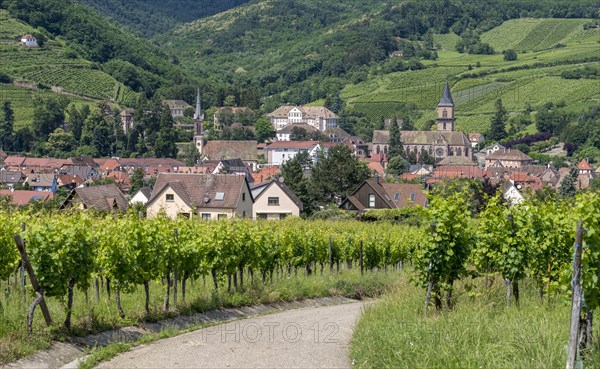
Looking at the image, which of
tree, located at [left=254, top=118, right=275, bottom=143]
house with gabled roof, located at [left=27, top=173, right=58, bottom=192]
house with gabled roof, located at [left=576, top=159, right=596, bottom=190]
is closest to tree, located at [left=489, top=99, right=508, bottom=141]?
tree, located at [left=254, top=118, right=275, bottom=143]

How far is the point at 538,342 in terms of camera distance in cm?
1180

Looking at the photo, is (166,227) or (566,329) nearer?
(566,329)

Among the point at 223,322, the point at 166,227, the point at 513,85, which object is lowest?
the point at 223,322

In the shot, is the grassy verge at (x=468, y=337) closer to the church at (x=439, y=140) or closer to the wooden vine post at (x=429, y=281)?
the wooden vine post at (x=429, y=281)

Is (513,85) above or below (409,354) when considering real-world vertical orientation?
above

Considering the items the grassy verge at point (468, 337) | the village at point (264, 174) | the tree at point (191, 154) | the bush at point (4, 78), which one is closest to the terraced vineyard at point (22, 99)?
the bush at point (4, 78)

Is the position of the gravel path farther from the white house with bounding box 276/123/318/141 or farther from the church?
the white house with bounding box 276/123/318/141

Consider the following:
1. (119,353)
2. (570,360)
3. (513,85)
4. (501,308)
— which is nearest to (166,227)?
(119,353)

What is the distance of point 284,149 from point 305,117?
39940 mm

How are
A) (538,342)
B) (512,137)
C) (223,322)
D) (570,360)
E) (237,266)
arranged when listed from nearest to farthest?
1. (570,360)
2. (538,342)
3. (223,322)
4. (237,266)
5. (512,137)

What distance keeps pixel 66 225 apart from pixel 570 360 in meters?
8.66

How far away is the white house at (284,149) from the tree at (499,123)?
33038 mm

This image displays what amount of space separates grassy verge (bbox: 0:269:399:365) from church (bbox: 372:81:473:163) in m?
122

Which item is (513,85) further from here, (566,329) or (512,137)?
(566,329)
